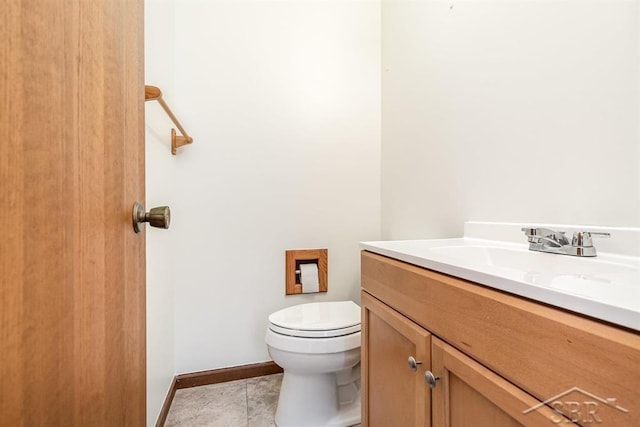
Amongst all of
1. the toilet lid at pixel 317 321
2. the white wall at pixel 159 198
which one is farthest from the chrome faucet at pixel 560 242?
the white wall at pixel 159 198

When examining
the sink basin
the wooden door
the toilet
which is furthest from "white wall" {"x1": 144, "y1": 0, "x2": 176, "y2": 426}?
the sink basin

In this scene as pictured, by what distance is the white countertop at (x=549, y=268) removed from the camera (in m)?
0.35

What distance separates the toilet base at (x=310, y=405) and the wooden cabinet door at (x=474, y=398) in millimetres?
700

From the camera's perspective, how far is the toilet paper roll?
1.58 m

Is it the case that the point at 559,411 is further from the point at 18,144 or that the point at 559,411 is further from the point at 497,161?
the point at 497,161

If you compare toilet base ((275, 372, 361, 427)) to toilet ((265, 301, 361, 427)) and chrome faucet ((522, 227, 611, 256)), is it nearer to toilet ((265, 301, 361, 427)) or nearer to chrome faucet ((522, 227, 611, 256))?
toilet ((265, 301, 361, 427))

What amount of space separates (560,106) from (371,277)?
72 centimetres

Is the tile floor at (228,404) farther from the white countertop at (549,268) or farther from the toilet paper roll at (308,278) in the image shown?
the white countertop at (549,268)

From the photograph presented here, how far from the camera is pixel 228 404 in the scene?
132 cm

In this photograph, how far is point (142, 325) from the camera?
575mm

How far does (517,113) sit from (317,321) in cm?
103

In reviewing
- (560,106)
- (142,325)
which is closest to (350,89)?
(560,106)

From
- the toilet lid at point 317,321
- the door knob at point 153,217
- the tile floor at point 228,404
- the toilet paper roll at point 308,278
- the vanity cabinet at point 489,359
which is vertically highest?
the door knob at point 153,217

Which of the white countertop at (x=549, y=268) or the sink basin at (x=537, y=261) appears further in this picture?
the sink basin at (x=537, y=261)
